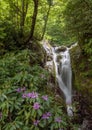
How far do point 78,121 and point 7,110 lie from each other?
2.54 meters

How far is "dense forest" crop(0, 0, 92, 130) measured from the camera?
253cm

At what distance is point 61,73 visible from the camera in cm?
669

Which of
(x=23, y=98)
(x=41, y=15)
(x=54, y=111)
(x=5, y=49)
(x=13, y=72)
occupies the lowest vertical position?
(x=54, y=111)

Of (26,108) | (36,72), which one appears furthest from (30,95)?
(36,72)

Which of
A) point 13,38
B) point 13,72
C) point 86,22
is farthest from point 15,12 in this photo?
point 13,72

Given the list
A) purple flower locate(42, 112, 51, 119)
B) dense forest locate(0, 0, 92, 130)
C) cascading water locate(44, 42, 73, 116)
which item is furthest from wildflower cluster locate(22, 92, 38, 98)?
cascading water locate(44, 42, 73, 116)

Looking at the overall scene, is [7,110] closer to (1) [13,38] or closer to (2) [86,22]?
(2) [86,22]

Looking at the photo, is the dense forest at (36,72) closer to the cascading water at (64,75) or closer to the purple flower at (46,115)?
the purple flower at (46,115)

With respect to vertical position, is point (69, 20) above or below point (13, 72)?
above

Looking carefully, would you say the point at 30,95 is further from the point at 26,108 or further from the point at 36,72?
the point at 36,72

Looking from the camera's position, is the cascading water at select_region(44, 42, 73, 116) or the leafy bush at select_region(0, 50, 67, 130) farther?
the cascading water at select_region(44, 42, 73, 116)

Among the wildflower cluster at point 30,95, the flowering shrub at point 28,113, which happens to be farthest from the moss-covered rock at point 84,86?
the wildflower cluster at point 30,95

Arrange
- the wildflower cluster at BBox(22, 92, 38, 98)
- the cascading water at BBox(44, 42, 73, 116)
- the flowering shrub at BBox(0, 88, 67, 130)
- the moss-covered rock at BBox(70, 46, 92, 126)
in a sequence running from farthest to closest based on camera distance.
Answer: the cascading water at BBox(44, 42, 73, 116), the moss-covered rock at BBox(70, 46, 92, 126), the wildflower cluster at BBox(22, 92, 38, 98), the flowering shrub at BBox(0, 88, 67, 130)

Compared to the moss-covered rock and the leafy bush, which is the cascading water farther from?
the leafy bush
